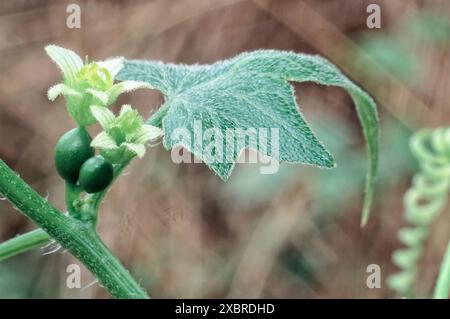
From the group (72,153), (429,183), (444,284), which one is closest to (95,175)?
(72,153)

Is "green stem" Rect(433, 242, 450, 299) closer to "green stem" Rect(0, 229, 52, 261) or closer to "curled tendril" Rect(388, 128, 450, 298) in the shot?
"curled tendril" Rect(388, 128, 450, 298)

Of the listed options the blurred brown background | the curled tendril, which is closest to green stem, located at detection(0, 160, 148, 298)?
the curled tendril

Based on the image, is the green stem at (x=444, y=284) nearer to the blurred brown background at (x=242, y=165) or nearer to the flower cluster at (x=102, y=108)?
the flower cluster at (x=102, y=108)

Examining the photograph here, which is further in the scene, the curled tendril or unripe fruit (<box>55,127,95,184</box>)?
the curled tendril

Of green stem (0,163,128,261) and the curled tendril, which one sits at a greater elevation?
green stem (0,163,128,261)

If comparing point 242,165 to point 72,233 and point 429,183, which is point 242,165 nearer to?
point 429,183

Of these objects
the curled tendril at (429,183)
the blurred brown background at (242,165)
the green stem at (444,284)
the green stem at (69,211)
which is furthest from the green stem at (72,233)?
the blurred brown background at (242,165)

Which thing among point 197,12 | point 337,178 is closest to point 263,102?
point 337,178
